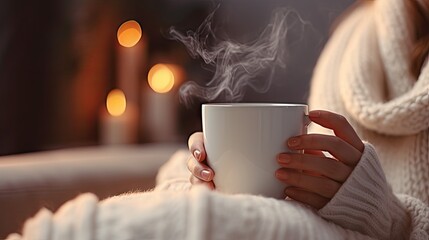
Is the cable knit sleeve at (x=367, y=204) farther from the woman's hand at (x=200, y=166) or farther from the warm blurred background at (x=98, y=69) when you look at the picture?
the warm blurred background at (x=98, y=69)

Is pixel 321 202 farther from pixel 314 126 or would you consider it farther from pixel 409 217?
pixel 314 126

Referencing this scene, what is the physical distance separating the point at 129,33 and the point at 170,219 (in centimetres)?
162

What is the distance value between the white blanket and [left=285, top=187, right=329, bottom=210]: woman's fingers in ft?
0.23

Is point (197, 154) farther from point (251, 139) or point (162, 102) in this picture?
point (162, 102)

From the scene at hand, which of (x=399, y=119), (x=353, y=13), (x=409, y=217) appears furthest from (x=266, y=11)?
(x=409, y=217)

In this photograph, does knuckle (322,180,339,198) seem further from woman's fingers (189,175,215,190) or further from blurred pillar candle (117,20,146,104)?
blurred pillar candle (117,20,146,104)

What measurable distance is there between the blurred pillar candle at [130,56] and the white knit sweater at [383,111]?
1005 mm

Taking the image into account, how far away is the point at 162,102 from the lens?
203cm

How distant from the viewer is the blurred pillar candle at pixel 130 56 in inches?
81.9

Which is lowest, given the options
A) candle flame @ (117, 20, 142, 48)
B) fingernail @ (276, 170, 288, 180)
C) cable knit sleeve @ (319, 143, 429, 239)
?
cable knit sleeve @ (319, 143, 429, 239)

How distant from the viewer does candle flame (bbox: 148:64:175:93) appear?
2.00m

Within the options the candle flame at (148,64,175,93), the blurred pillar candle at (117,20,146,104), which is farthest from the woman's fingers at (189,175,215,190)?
the blurred pillar candle at (117,20,146,104)

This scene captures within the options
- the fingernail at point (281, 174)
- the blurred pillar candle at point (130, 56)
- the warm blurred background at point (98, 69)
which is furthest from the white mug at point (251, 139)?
the blurred pillar candle at point (130, 56)

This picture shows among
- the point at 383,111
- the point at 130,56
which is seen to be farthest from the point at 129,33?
the point at 383,111
